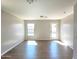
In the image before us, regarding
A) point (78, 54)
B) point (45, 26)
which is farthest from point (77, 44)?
point (45, 26)

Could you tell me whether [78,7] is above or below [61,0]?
below

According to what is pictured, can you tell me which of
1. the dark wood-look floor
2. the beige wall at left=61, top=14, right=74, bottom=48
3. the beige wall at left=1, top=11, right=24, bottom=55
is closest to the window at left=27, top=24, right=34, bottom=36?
the beige wall at left=61, top=14, right=74, bottom=48

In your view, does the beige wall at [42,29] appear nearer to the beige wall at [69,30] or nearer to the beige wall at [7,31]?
the beige wall at [69,30]

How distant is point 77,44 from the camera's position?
4.63ft

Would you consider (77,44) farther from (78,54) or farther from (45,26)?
(45,26)

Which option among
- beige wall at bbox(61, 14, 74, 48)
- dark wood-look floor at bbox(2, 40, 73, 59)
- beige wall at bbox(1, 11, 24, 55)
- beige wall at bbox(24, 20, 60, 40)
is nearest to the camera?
dark wood-look floor at bbox(2, 40, 73, 59)

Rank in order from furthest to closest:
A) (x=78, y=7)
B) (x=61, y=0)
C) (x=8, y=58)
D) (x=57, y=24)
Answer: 1. (x=57, y=24)
2. (x=8, y=58)
3. (x=61, y=0)
4. (x=78, y=7)

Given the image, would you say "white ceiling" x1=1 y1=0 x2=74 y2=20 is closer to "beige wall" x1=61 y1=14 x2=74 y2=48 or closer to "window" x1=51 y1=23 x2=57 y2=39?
"beige wall" x1=61 y1=14 x2=74 y2=48

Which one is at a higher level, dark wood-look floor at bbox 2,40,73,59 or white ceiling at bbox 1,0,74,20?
white ceiling at bbox 1,0,74,20

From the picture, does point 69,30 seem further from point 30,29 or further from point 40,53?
point 30,29

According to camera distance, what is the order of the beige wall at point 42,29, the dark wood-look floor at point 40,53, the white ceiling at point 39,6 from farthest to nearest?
the beige wall at point 42,29 < the dark wood-look floor at point 40,53 < the white ceiling at point 39,6

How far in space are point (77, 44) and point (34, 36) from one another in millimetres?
11477

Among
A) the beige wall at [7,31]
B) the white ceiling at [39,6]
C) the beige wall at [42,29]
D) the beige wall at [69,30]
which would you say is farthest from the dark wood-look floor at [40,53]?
the beige wall at [42,29]

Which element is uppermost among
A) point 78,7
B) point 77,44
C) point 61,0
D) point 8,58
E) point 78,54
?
point 61,0
